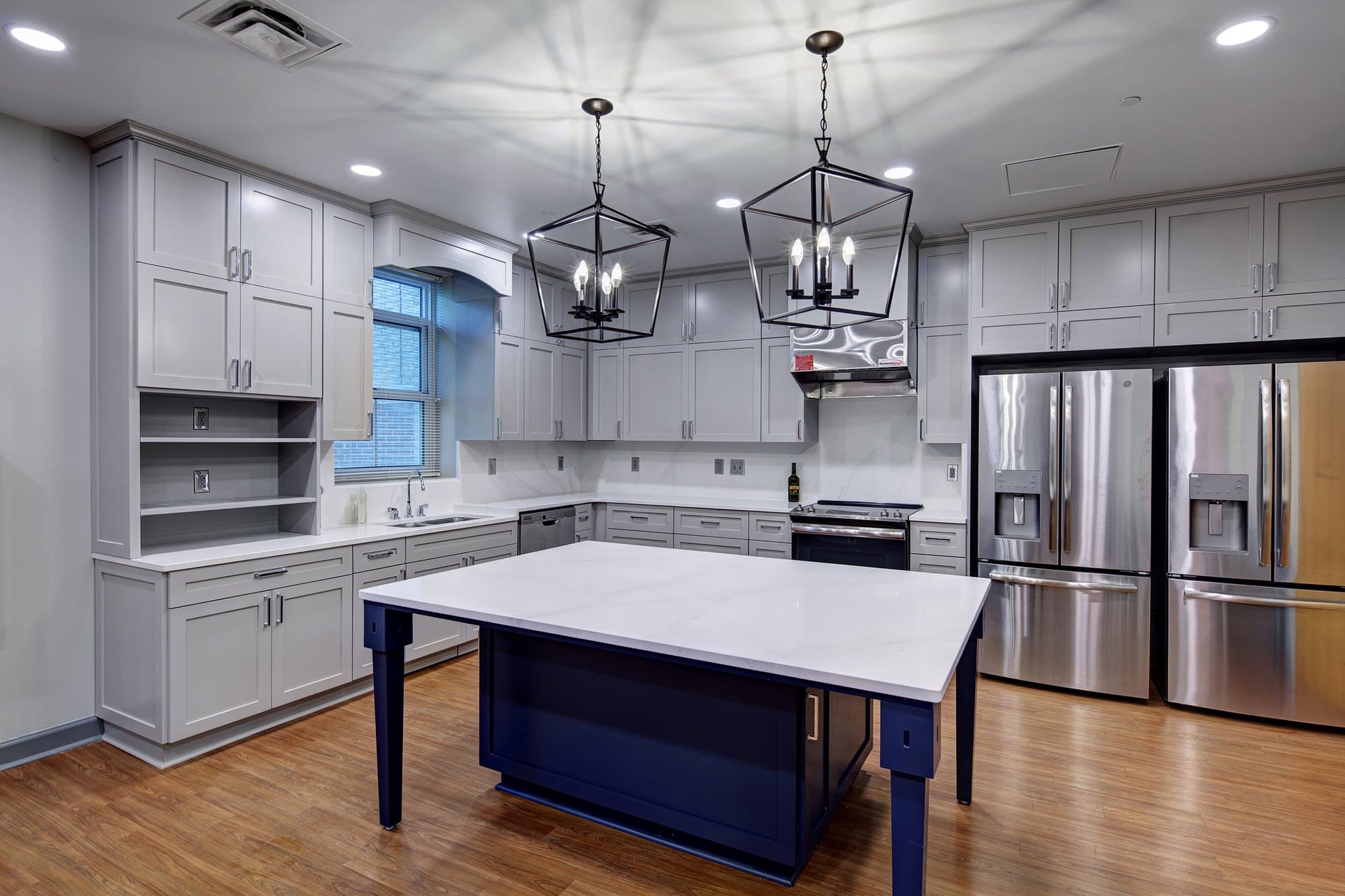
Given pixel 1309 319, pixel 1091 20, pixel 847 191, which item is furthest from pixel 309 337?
pixel 1309 319

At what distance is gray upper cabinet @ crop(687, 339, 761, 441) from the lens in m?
5.04

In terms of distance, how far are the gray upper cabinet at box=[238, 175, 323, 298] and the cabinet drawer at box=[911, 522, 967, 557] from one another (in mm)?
3642

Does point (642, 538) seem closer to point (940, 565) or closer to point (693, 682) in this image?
point (940, 565)

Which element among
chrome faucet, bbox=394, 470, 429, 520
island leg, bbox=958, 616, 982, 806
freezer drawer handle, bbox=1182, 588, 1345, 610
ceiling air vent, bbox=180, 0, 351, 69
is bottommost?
island leg, bbox=958, 616, 982, 806

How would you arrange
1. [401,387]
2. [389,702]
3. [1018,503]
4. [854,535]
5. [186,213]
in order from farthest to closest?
[401,387], [854,535], [1018,503], [186,213], [389,702]

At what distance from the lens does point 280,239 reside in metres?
3.43

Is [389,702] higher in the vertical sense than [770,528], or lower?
lower

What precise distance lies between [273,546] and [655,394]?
294 cm

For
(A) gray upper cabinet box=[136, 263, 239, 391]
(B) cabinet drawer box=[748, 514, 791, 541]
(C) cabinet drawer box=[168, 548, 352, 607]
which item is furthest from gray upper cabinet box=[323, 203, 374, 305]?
(B) cabinet drawer box=[748, 514, 791, 541]

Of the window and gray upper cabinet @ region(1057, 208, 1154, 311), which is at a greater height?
gray upper cabinet @ region(1057, 208, 1154, 311)

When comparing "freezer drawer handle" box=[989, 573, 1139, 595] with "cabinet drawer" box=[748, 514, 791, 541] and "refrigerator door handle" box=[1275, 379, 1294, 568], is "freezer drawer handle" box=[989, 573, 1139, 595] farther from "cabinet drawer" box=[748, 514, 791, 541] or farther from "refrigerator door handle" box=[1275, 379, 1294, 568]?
"cabinet drawer" box=[748, 514, 791, 541]

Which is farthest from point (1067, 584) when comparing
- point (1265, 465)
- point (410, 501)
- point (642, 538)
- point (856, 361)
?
point (410, 501)

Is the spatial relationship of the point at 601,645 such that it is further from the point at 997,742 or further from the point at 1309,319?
the point at 1309,319

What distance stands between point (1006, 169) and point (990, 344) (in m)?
1.08
